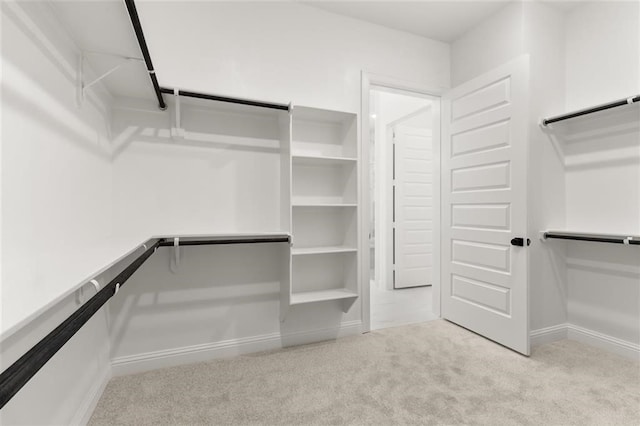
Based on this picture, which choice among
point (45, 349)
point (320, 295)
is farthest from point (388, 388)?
point (45, 349)

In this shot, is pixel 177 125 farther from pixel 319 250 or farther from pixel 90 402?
pixel 90 402

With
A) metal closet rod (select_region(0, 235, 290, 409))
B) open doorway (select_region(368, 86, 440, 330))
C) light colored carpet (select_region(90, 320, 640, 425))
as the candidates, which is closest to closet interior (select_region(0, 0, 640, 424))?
light colored carpet (select_region(90, 320, 640, 425))

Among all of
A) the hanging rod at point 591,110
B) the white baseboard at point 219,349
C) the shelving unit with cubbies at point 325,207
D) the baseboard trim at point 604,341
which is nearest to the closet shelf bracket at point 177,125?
the shelving unit with cubbies at point 325,207

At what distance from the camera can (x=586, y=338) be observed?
101 inches

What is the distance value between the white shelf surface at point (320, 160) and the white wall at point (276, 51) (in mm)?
481

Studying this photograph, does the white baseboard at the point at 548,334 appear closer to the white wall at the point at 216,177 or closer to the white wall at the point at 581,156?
the white wall at the point at 581,156

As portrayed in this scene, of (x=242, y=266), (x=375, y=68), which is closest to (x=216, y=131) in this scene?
(x=242, y=266)

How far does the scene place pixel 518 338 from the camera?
2340 mm

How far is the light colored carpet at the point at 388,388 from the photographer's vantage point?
1643 millimetres

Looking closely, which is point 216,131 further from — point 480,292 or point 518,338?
point 518,338

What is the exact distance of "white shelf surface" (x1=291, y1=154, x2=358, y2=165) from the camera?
89.4 inches

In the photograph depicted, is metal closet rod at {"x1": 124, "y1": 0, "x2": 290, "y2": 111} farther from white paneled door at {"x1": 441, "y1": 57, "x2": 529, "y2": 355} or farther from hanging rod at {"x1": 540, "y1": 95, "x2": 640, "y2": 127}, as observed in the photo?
hanging rod at {"x1": 540, "y1": 95, "x2": 640, "y2": 127}

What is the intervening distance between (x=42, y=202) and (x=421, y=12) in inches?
114

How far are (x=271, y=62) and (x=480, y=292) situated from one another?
2.51 metres
